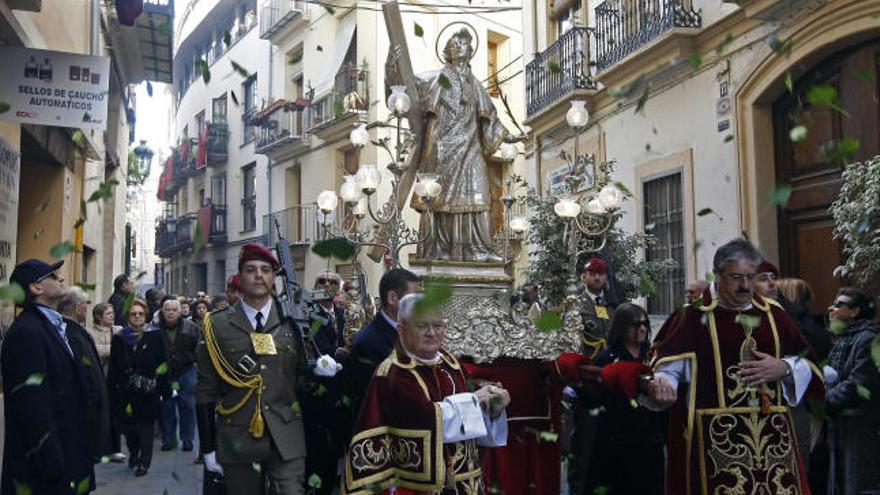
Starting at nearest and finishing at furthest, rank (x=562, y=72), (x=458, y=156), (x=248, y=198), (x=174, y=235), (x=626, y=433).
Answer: (x=626, y=433) → (x=458, y=156) → (x=562, y=72) → (x=248, y=198) → (x=174, y=235)

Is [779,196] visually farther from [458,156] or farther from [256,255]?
[458,156]

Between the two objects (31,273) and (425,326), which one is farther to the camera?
(31,273)

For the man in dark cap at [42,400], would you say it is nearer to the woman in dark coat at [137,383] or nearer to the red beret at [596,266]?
the woman in dark coat at [137,383]

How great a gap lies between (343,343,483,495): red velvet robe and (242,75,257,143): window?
2473 cm

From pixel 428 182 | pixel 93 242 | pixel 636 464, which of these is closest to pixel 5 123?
pixel 428 182

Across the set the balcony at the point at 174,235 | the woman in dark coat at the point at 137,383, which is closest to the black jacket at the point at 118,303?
the woman in dark coat at the point at 137,383

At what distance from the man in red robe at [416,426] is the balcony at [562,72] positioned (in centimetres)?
961

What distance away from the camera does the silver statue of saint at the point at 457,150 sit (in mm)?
6469

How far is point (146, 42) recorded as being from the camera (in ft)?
54.9

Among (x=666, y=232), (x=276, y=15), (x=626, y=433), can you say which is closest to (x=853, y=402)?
(x=626, y=433)

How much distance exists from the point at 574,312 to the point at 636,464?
1207mm

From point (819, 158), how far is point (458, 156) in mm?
3874

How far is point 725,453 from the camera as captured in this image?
385cm

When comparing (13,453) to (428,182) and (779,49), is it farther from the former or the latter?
(779,49)
